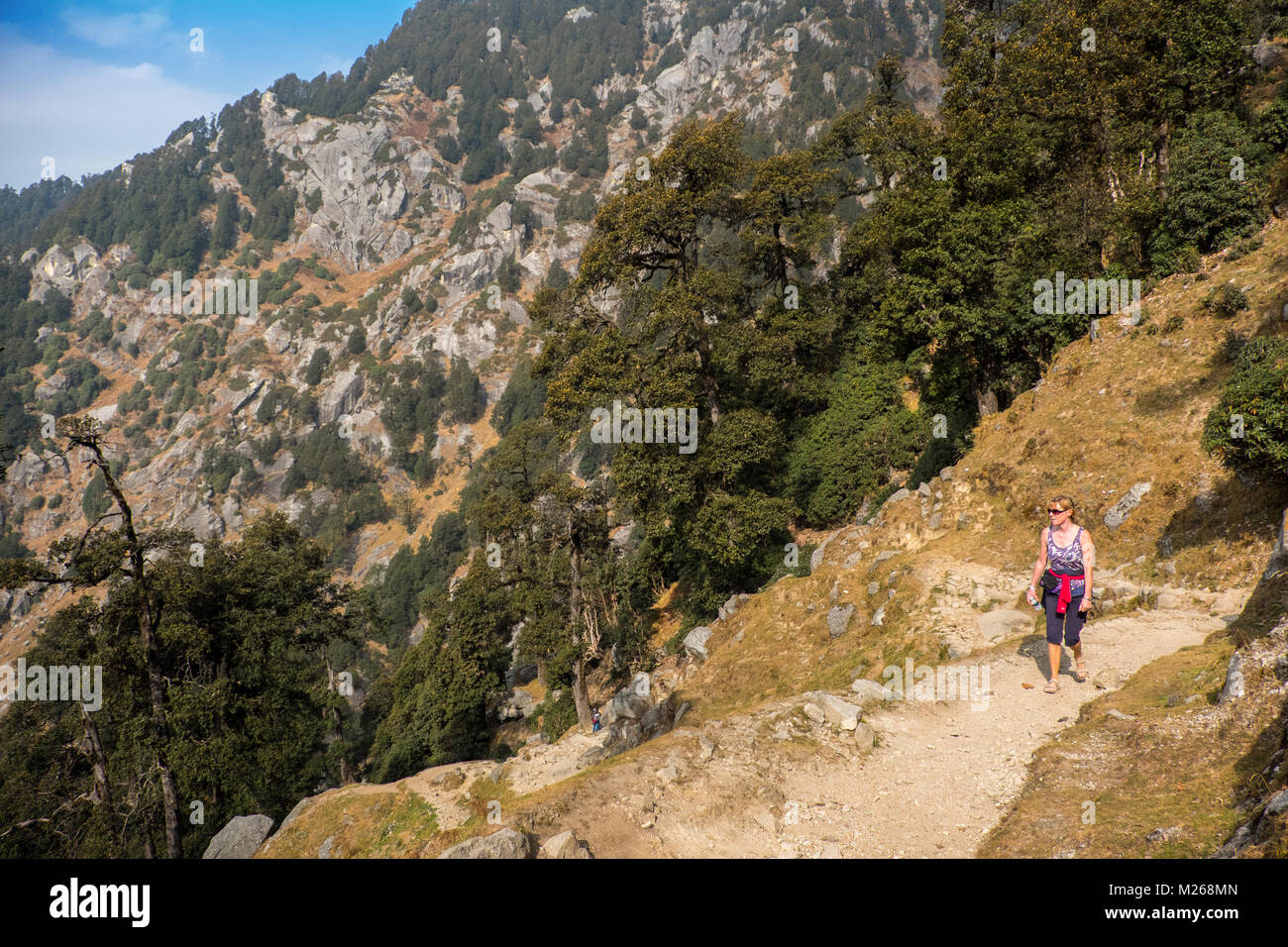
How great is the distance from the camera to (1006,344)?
22.5 m

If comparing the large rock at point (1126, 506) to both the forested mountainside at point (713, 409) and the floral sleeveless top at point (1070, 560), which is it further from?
the floral sleeveless top at point (1070, 560)

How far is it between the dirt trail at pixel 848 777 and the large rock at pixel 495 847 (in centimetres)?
116

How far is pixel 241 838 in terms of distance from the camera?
1558 centimetres

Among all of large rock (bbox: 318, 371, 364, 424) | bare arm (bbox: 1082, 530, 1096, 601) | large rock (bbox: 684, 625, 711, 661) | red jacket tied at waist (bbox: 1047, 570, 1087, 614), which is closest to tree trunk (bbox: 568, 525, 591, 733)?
large rock (bbox: 684, 625, 711, 661)

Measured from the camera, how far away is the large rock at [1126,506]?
48.8ft

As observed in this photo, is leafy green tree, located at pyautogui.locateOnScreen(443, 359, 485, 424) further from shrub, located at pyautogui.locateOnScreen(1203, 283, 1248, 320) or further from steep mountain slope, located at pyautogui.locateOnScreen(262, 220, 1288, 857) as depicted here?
shrub, located at pyautogui.locateOnScreen(1203, 283, 1248, 320)

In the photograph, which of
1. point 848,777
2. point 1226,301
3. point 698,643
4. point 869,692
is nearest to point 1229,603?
point 869,692

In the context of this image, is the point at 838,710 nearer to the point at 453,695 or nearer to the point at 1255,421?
the point at 1255,421

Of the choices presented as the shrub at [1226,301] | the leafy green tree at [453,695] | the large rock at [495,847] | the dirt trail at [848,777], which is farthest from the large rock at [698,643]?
the shrub at [1226,301]

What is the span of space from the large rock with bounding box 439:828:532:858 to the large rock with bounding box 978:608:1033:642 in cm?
1019

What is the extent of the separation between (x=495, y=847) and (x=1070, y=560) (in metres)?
8.88

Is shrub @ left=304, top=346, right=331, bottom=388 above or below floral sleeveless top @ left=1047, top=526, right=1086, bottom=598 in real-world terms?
above

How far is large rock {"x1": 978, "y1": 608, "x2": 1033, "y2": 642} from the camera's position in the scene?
1296 cm
